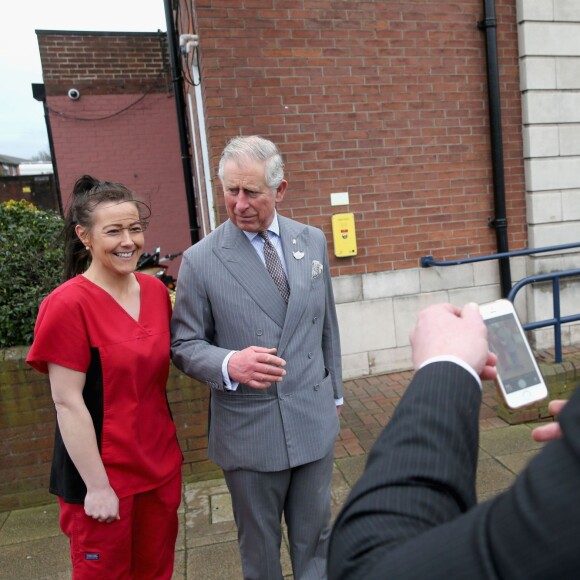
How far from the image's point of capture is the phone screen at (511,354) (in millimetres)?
1230

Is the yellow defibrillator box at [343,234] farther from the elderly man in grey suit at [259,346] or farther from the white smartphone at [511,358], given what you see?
the white smartphone at [511,358]

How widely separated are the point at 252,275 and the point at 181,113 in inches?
265

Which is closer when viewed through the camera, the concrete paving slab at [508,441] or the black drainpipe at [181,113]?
the concrete paving slab at [508,441]

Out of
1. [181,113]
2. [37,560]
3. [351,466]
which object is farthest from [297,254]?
[181,113]

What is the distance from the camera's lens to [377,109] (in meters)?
5.13

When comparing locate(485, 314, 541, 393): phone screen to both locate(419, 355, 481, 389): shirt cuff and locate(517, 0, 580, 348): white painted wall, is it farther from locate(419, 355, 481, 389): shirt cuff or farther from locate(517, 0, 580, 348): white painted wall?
locate(517, 0, 580, 348): white painted wall

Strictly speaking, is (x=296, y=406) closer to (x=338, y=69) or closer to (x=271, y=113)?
(x=271, y=113)

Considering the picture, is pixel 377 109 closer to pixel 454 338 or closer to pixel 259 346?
pixel 259 346

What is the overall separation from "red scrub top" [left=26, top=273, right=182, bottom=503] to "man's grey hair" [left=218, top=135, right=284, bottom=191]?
698 millimetres

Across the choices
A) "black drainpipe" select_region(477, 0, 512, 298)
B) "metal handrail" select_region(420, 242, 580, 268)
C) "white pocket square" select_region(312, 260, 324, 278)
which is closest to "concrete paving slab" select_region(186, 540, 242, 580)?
"white pocket square" select_region(312, 260, 324, 278)

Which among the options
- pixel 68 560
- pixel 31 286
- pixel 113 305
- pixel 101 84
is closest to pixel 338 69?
pixel 31 286

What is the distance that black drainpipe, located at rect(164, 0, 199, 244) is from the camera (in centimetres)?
749

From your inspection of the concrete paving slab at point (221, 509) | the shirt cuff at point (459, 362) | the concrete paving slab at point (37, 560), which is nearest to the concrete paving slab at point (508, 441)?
the concrete paving slab at point (221, 509)

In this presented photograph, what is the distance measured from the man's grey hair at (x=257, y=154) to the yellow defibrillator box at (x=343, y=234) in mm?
3048
